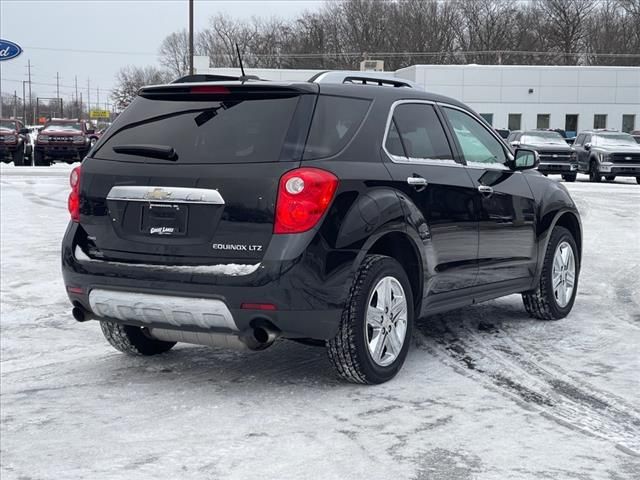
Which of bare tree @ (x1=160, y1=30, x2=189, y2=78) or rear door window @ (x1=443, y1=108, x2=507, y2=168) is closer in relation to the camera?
rear door window @ (x1=443, y1=108, x2=507, y2=168)

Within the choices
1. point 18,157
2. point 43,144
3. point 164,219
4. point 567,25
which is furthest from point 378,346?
point 567,25

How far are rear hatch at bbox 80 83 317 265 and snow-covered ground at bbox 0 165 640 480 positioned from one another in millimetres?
844

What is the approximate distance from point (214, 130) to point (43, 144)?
105 ft

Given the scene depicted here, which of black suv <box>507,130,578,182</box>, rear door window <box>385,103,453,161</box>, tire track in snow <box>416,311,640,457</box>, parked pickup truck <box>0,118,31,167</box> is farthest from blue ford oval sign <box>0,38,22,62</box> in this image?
parked pickup truck <box>0,118,31,167</box>

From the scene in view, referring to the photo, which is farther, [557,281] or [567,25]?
[567,25]

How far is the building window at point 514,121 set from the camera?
67.1 m

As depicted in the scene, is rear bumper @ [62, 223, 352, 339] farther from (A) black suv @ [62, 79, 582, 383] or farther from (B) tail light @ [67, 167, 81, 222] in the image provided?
(B) tail light @ [67, 167, 81, 222]

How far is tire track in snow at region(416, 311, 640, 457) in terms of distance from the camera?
4.57 m

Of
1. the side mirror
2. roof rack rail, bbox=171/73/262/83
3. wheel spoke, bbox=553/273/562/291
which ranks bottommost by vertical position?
wheel spoke, bbox=553/273/562/291

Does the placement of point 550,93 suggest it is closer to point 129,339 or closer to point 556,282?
point 556,282

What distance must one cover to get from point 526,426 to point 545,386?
82cm

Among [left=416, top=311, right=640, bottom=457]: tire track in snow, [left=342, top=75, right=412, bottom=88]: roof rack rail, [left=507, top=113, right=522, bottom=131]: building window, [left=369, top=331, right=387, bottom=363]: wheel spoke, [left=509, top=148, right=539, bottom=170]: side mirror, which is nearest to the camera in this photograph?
[left=416, top=311, right=640, bottom=457]: tire track in snow

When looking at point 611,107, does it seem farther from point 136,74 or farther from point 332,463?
point 136,74

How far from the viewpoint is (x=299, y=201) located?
4.76 m
